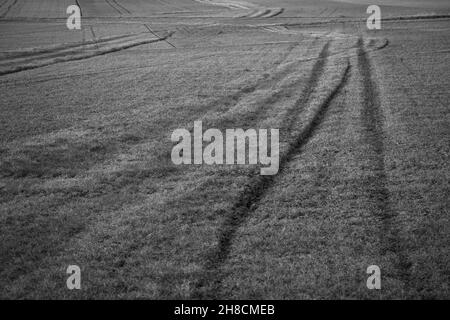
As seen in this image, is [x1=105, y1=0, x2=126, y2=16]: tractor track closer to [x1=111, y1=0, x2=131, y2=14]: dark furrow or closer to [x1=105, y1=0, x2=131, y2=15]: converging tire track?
[x1=105, y1=0, x2=131, y2=15]: converging tire track

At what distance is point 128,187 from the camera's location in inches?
567

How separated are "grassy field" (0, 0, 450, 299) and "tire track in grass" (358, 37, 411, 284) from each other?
0.23 feet

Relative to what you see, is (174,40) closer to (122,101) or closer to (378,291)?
(122,101)

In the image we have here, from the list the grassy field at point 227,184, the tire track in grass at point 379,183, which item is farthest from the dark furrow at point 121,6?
the tire track in grass at point 379,183

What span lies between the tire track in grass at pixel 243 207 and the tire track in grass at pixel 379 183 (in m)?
2.41

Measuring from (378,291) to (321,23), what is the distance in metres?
62.4

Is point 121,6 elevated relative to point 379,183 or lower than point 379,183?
elevated

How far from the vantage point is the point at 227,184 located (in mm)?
14523

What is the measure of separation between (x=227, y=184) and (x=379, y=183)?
5.12 meters

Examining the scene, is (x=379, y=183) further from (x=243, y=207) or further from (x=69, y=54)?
(x=69, y=54)

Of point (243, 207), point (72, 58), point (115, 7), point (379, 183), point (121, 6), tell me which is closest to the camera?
point (243, 207)

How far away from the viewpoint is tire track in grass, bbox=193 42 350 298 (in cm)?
963

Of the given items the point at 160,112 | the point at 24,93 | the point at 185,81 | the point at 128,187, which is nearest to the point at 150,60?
the point at 185,81

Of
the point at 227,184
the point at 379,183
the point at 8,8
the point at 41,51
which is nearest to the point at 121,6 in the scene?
→ the point at 8,8
